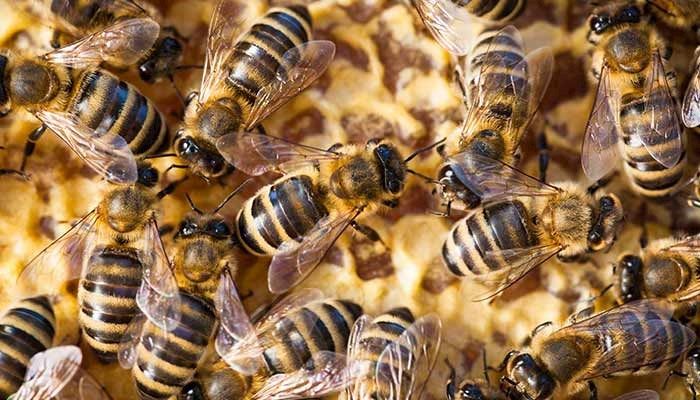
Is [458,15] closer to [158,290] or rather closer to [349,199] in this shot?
[349,199]

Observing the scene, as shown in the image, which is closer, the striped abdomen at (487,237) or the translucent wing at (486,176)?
the striped abdomen at (487,237)

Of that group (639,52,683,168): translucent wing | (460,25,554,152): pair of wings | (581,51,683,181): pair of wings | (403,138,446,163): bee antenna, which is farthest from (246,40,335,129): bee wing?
(639,52,683,168): translucent wing

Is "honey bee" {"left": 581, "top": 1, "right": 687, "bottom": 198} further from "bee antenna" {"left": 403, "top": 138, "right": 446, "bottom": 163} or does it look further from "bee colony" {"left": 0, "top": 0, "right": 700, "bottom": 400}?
"bee antenna" {"left": 403, "top": 138, "right": 446, "bottom": 163}

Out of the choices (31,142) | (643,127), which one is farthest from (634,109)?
(31,142)

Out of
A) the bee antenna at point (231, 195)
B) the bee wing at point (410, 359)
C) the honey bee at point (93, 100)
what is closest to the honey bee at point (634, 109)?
the bee wing at point (410, 359)

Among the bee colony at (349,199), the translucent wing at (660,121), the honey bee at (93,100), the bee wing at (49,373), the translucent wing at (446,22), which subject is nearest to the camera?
the bee wing at (49,373)

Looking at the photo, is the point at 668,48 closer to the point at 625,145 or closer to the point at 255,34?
the point at 625,145

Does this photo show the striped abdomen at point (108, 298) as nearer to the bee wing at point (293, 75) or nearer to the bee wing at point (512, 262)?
the bee wing at point (293, 75)
